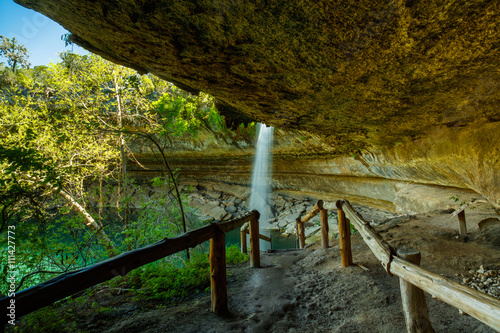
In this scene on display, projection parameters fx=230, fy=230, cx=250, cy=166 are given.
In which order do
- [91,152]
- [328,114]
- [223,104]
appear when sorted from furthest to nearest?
[91,152] → [223,104] → [328,114]

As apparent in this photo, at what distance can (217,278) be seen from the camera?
271 cm

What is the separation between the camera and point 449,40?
2332 millimetres

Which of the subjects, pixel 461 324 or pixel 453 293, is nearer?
pixel 453 293

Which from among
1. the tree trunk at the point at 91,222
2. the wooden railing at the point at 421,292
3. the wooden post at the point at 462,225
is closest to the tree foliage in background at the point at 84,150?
the tree trunk at the point at 91,222

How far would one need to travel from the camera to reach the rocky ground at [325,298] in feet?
7.88

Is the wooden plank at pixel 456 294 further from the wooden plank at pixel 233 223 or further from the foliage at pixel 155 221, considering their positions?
the foliage at pixel 155 221

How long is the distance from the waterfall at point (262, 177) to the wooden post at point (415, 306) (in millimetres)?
9484

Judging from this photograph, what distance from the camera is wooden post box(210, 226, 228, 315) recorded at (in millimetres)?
2686

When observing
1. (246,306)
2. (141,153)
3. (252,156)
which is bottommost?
(246,306)

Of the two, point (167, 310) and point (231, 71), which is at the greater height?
point (231, 71)

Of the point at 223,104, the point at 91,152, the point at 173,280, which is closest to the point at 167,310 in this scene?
the point at 173,280

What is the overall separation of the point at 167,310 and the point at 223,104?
12.9 feet

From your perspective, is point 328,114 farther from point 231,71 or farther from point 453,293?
point 453,293

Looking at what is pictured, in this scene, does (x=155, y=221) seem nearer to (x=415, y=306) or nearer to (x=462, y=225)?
(x=415, y=306)
